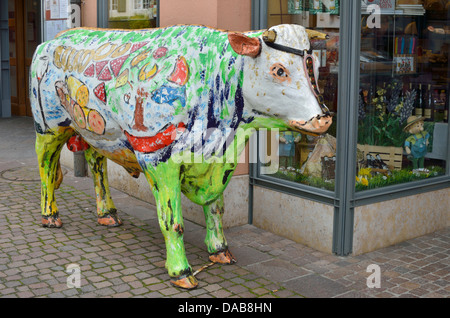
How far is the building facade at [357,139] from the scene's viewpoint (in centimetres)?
505

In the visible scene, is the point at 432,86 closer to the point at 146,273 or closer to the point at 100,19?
the point at 146,273

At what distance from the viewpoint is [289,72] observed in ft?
12.7

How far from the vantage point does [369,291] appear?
430 centimetres

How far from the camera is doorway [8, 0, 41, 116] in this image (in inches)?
479

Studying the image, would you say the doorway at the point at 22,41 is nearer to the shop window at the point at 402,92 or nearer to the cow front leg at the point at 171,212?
the shop window at the point at 402,92

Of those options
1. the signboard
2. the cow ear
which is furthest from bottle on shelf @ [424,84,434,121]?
the signboard

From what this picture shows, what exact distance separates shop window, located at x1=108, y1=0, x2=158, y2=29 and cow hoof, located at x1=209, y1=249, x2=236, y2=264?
9.40 feet

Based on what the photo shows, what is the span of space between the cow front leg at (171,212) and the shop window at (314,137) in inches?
62.4

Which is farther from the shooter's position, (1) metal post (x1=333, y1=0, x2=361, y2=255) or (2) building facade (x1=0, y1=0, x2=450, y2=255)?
(2) building facade (x1=0, y1=0, x2=450, y2=255)

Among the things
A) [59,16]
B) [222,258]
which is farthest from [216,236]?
[59,16]

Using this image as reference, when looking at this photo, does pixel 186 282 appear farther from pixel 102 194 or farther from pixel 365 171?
pixel 365 171

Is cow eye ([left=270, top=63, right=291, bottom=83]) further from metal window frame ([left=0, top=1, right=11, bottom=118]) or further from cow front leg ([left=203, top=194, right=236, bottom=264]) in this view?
metal window frame ([left=0, top=1, right=11, bottom=118])
